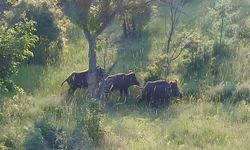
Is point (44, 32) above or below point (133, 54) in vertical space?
above

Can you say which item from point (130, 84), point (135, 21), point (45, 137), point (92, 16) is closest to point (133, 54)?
point (135, 21)

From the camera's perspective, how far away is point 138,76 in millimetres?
15031

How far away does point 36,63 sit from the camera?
16.5m

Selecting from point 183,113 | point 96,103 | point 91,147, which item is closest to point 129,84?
point 183,113

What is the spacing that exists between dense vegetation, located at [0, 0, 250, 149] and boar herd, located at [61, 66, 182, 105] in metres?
0.26

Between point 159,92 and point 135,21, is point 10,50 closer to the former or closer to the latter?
point 159,92

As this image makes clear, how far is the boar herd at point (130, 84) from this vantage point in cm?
1350

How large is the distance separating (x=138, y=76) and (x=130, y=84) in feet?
3.35

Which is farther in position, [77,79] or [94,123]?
[77,79]

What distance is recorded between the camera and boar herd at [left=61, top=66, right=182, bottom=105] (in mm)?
13500

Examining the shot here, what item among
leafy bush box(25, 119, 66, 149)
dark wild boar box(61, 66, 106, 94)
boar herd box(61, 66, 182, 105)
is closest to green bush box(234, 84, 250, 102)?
boar herd box(61, 66, 182, 105)

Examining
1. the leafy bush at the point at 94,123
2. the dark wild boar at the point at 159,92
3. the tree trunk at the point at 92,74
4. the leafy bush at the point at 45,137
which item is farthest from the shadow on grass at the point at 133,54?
the leafy bush at the point at 45,137

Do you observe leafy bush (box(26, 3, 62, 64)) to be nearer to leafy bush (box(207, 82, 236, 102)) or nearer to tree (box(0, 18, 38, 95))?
leafy bush (box(207, 82, 236, 102))

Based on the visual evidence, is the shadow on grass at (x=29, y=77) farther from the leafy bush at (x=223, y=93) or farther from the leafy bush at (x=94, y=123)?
the leafy bush at (x=223, y=93)
